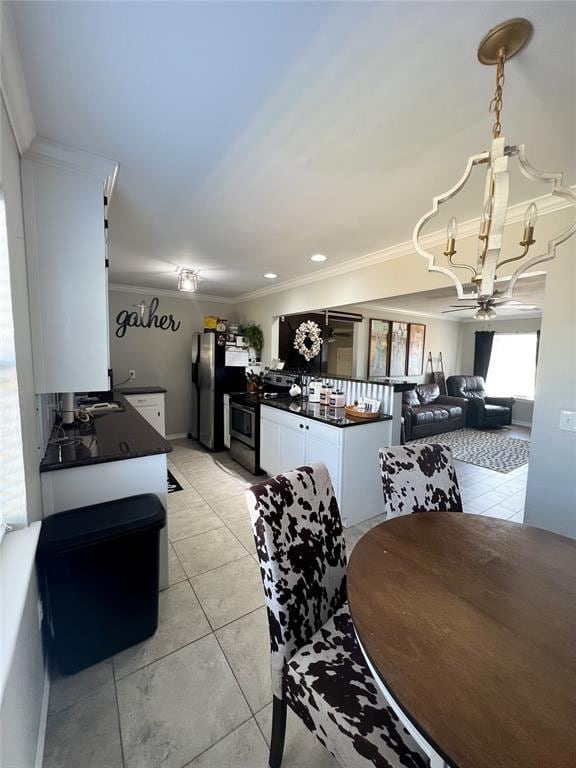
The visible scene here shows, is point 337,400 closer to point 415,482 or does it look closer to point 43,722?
point 415,482

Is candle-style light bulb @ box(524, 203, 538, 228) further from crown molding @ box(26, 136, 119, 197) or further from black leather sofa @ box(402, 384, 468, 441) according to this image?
black leather sofa @ box(402, 384, 468, 441)

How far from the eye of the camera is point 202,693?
1.34 meters

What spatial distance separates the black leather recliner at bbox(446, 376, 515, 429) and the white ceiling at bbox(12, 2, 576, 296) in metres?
5.05

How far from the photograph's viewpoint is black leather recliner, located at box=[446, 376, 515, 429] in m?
6.07

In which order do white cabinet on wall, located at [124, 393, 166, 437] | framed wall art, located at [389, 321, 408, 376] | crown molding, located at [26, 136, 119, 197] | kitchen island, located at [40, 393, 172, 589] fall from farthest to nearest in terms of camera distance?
1. framed wall art, located at [389, 321, 408, 376]
2. white cabinet on wall, located at [124, 393, 166, 437]
3. kitchen island, located at [40, 393, 172, 589]
4. crown molding, located at [26, 136, 119, 197]

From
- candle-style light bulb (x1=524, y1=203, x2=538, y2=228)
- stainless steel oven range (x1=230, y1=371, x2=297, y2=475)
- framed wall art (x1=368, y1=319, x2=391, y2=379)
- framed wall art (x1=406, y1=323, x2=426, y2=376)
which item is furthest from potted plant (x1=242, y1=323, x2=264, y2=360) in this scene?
candle-style light bulb (x1=524, y1=203, x2=538, y2=228)

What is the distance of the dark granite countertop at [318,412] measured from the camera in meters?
2.59

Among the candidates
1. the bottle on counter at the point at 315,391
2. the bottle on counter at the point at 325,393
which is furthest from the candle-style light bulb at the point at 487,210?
the bottle on counter at the point at 315,391

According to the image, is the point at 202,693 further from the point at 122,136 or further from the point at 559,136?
the point at 559,136

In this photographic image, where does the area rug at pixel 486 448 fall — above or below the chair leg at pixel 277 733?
below

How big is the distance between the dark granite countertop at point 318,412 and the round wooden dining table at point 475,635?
1372 mm

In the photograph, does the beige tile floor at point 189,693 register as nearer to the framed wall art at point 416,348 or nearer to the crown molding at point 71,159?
the crown molding at point 71,159

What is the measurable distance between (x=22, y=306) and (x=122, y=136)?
2.96ft

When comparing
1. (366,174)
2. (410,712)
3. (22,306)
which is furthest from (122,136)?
(410,712)
